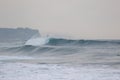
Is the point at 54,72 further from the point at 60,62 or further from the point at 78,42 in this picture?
the point at 78,42

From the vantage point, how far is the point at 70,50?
2279 millimetres

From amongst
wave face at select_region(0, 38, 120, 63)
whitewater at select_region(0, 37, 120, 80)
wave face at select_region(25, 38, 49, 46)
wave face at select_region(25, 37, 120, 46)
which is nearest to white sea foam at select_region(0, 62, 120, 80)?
whitewater at select_region(0, 37, 120, 80)

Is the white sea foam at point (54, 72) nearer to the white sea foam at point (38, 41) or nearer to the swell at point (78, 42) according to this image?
the white sea foam at point (38, 41)

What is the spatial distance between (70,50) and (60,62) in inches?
19.8

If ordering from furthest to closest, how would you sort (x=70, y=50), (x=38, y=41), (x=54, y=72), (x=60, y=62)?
(x=38, y=41) → (x=70, y=50) → (x=60, y=62) → (x=54, y=72)

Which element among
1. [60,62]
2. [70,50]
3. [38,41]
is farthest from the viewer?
[38,41]

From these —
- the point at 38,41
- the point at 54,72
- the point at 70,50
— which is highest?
the point at 38,41

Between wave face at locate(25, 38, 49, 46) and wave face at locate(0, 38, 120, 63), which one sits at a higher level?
wave face at locate(25, 38, 49, 46)

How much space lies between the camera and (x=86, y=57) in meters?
1.99

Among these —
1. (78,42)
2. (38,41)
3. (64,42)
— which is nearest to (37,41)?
(38,41)

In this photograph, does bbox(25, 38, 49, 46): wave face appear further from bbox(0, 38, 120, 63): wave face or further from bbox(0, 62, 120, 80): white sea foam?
bbox(0, 62, 120, 80): white sea foam

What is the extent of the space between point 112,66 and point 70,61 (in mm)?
305

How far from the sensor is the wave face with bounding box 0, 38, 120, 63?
1.97m

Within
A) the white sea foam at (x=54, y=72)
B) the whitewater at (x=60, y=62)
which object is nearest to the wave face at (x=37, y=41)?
the whitewater at (x=60, y=62)
